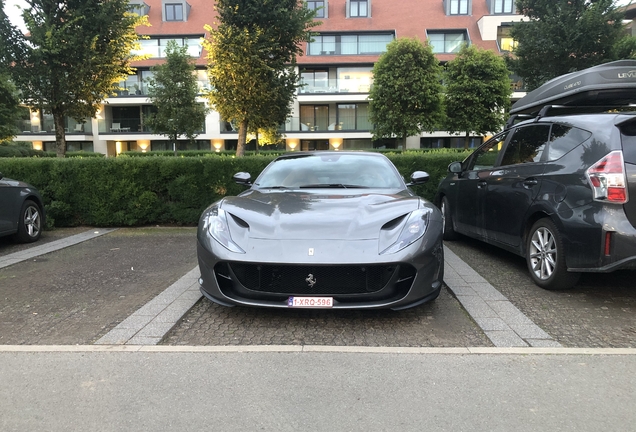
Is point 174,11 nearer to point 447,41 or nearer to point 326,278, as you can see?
point 447,41

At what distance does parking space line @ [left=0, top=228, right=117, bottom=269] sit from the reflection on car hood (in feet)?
12.2

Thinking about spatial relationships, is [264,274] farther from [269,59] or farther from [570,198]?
[269,59]

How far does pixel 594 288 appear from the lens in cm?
445

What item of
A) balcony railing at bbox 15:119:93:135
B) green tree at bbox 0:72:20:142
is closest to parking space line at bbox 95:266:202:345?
green tree at bbox 0:72:20:142

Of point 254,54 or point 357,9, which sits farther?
point 357,9

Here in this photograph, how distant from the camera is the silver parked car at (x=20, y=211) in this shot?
21.4 feet

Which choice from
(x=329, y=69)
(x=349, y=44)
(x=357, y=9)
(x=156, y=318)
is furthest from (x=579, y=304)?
(x=357, y=9)

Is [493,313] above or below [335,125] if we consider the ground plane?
below

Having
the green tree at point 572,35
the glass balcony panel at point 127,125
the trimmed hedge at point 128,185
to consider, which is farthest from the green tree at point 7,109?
the green tree at point 572,35

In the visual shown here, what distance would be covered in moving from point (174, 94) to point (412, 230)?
23655 mm

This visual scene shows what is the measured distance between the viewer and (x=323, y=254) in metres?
3.25

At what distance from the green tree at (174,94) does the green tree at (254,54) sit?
11231mm

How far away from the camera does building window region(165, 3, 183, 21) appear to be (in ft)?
121

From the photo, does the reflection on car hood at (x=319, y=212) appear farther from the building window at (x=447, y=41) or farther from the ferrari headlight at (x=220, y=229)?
the building window at (x=447, y=41)
